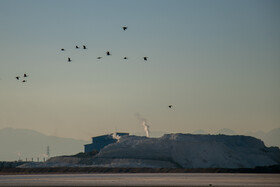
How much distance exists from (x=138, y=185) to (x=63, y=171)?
9275 cm

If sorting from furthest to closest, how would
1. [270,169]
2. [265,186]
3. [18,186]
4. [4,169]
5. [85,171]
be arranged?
[4,169] → [85,171] → [270,169] → [18,186] → [265,186]

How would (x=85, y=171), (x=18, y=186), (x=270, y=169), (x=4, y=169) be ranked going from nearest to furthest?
(x=18, y=186) → (x=270, y=169) → (x=85, y=171) → (x=4, y=169)

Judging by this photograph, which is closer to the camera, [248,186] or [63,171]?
[248,186]

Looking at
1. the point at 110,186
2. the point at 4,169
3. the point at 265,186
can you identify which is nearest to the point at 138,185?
the point at 110,186

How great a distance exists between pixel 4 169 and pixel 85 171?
37193 millimetres

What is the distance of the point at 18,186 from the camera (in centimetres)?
9075

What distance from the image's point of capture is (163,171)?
549 ft

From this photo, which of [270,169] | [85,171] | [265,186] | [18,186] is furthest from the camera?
[85,171]

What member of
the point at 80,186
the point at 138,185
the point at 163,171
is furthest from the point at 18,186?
the point at 163,171

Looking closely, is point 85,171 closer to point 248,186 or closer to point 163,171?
point 163,171

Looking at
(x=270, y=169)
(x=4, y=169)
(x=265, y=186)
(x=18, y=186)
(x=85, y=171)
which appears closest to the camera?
(x=265, y=186)

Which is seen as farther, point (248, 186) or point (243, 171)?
point (243, 171)

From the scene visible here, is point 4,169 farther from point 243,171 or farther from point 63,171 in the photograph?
point 243,171

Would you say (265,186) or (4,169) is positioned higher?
(4,169)
